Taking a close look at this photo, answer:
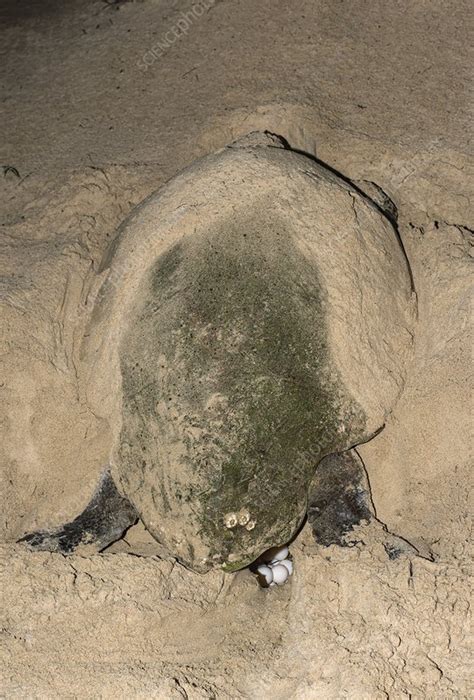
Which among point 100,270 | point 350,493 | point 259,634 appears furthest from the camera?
point 100,270

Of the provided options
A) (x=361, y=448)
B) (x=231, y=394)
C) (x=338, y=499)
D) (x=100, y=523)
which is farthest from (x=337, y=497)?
(x=100, y=523)

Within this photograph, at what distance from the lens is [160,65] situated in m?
2.91

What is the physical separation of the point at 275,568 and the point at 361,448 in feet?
1.22

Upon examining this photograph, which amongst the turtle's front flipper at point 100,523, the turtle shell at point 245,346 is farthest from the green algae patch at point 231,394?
the turtle's front flipper at point 100,523

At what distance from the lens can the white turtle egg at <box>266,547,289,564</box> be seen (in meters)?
1.67

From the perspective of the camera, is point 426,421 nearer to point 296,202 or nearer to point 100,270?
point 296,202

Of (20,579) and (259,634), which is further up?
(20,579)

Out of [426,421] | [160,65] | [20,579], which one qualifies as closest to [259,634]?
[20,579]

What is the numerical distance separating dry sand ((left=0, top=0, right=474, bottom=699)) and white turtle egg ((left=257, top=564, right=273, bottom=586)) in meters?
0.03

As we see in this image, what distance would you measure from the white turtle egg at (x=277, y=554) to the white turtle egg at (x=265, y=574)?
0.12 ft

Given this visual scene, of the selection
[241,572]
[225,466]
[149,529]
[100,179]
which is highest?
[100,179]

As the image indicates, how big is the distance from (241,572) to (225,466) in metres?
0.37

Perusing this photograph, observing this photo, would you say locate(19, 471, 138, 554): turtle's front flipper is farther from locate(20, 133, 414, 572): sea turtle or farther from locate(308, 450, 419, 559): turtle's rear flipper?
locate(308, 450, 419, 559): turtle's rear flipper

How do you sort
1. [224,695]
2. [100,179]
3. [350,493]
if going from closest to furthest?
[224,695] < [350,493] < [100,179]
